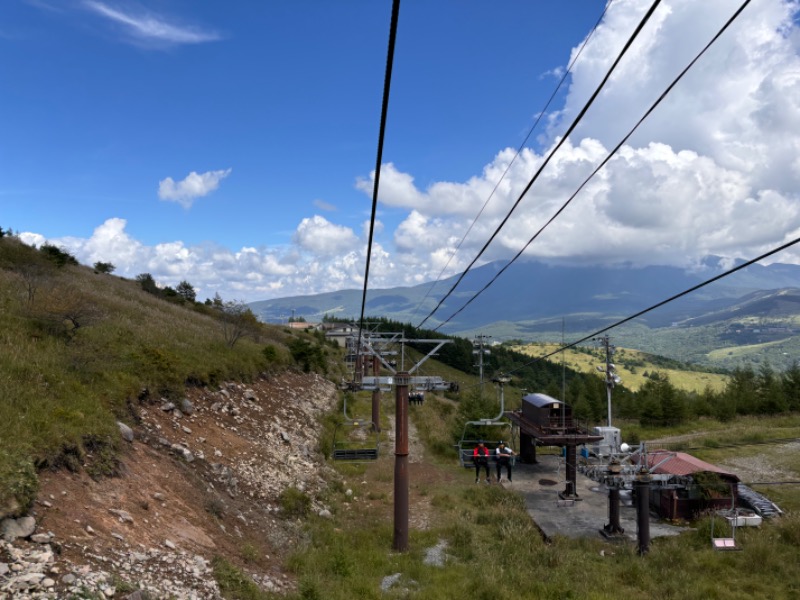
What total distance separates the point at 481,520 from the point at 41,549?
1825 cm

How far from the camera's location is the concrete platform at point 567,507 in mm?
22078

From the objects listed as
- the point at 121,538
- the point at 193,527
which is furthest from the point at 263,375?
the point at 121,538

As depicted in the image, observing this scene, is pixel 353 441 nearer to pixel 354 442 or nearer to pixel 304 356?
pixel 354 442

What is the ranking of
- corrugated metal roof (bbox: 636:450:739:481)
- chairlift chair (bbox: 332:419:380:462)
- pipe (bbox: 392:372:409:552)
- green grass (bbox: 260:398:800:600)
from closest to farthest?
green grass (bbox: 260:398:800:600) < pipe (bbox: 392:372:409:552) < corrugated metal roof (bbox: 636:450:739:481) < chairlift chair (bbox: 332:419:380:462)

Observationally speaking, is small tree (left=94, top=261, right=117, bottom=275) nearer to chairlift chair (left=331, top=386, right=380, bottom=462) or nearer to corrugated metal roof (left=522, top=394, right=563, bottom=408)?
chairlift chair (left=331, top=386, right=380, bottom=462)

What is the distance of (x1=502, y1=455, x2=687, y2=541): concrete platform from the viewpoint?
22078 mm

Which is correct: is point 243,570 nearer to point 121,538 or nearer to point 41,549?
point 121,538

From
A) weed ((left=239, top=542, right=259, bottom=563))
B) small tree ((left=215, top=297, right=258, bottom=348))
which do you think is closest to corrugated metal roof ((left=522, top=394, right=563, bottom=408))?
weed ((left=239, top=542, right=259, bottom=563))

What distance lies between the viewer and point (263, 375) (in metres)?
35.7

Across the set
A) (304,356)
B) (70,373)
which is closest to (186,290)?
(304,356)

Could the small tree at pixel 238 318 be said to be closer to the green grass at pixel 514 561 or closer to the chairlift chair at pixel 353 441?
the chairlift chair at pixel 353 441

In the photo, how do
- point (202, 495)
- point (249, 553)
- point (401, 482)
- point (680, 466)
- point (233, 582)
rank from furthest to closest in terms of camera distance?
point (680, 466)
point (401, 482)
point (202, 495)
point (249, 553)
point (233, 582)

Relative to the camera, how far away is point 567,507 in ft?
84.0

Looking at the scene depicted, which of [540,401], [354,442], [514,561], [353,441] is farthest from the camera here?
[353,441]
